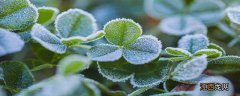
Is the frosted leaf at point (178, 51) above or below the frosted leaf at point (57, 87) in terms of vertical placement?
above

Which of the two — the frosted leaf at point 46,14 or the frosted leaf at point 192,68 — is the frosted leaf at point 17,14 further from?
the frosted leaf at point 192,68

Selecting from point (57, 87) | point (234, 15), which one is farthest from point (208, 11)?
point (57, 87)

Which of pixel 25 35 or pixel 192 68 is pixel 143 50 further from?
pixel 25 35

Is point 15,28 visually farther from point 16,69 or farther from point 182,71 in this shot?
point 182,71

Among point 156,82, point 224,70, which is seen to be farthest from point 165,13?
point 156,82

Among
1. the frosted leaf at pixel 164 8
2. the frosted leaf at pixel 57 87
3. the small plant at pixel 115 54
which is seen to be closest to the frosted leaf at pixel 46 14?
the small plant at pixel 115 54

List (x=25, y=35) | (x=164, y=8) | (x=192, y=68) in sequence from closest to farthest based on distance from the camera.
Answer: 1. (x=192, y=68)
2. (x=25, y=35)
3. (x=164, y=8)

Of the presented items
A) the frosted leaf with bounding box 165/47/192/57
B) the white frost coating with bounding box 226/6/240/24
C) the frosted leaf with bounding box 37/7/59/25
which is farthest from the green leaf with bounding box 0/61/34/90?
the white frost coating with bounding box 226/6/240/24
